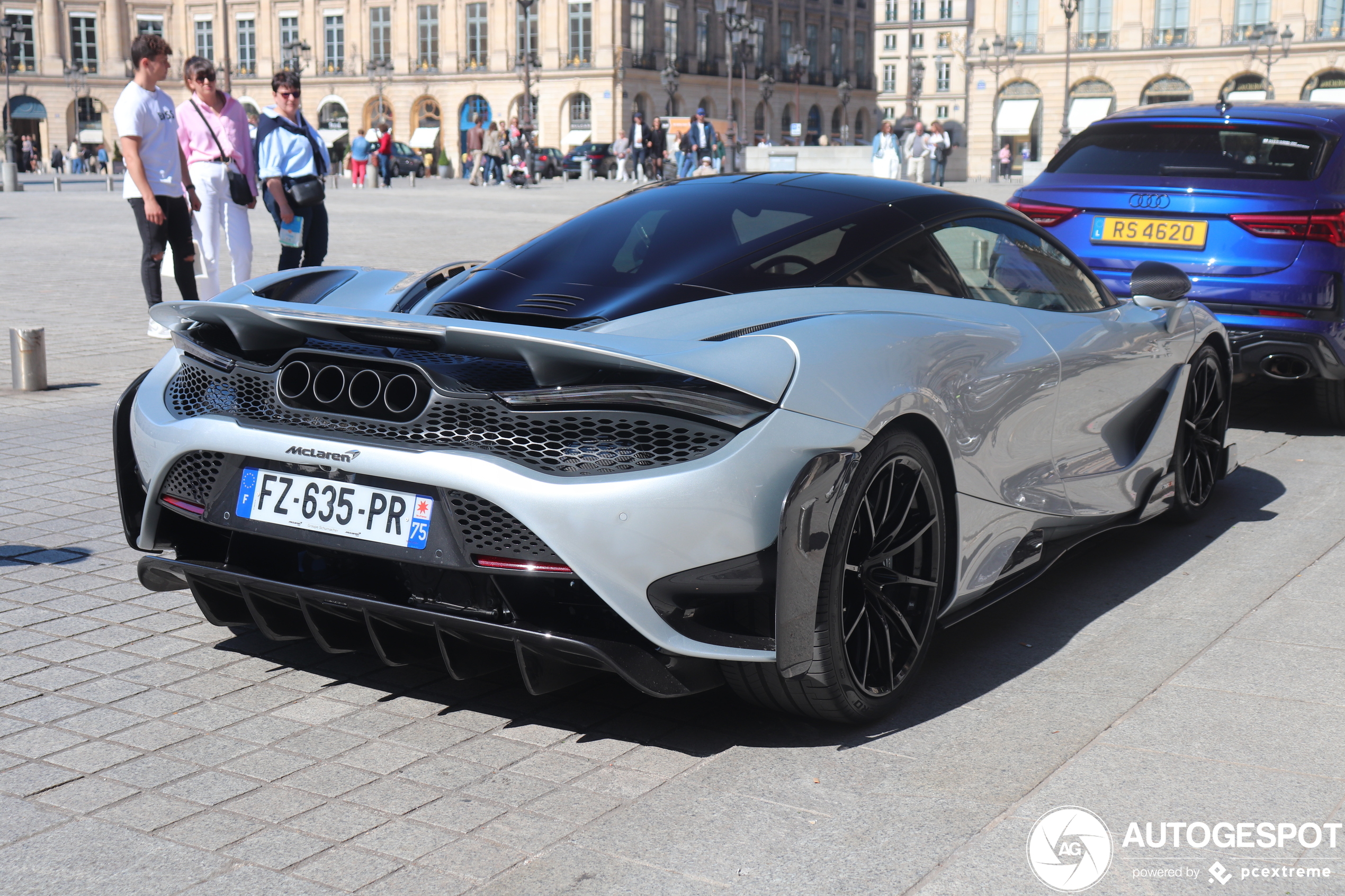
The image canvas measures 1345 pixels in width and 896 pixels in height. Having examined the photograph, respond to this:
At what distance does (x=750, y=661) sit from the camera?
312 cm

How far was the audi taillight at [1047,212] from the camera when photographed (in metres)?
7.22

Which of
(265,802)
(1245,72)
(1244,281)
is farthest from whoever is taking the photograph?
(1245,72)

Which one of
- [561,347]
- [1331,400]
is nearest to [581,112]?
[1331,400]

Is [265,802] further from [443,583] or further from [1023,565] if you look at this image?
[1023,565]

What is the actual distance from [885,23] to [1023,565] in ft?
381

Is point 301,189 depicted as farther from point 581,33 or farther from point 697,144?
point 581,33

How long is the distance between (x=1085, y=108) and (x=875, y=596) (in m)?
80.8

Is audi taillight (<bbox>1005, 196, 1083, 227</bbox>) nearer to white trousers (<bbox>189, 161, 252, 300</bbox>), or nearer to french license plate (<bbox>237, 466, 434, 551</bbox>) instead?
french license plate (<bbox>237, 466, 434, 551</bbox>)

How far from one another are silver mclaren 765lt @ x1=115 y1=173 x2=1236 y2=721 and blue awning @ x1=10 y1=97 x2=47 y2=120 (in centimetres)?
8297

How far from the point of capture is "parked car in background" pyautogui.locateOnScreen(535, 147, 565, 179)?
54.3 metres

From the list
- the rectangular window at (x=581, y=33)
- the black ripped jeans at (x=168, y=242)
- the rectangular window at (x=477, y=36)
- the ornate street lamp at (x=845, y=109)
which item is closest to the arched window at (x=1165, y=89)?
the ornate street lamp at (x=845, y=109)

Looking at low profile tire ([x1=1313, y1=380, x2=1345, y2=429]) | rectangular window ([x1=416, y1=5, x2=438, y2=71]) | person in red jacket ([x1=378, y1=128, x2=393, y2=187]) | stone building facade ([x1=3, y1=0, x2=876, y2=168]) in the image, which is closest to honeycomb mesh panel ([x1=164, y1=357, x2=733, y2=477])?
low profile tire ([x1=1313, y1=380, x2=1345, y2=429])

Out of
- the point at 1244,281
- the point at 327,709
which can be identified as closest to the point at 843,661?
the point at 327,709

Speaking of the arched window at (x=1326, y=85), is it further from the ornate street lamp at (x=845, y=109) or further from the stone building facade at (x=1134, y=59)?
the ornate street lamp at (x=845, y=109)
